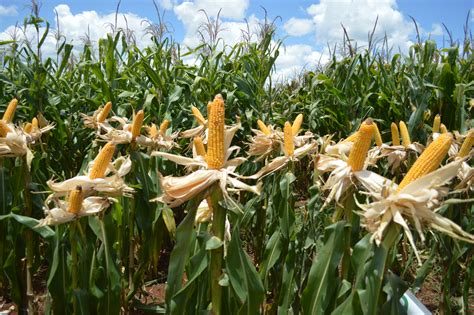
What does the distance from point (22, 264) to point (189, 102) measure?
8.07ft

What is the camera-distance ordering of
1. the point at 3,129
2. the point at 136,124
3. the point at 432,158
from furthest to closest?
1. the point at 136,124
2. the point at 3,129
3. the point at 432,158

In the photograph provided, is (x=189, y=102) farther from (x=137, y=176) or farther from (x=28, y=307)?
(x=28, y=307)

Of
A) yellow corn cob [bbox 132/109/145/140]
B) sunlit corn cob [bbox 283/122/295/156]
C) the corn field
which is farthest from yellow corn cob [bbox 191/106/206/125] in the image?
sunlit corn cob [bbox 283/122/295/156]

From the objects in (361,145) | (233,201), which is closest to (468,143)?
(361,145)

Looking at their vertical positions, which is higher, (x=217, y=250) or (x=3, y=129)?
(x=3, y=129)

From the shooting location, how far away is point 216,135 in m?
1.47

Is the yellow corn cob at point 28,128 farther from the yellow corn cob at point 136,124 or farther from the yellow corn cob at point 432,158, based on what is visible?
the yellow corn cob at point 432,158

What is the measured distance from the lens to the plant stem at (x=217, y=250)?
154 centimetres

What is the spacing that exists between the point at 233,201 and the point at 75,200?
2.00 feet

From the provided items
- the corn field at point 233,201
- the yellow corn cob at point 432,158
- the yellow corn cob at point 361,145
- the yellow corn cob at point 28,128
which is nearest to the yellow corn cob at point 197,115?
the corn field at point 233,201

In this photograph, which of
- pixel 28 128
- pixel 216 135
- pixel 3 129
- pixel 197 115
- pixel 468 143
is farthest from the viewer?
pixel 197 115

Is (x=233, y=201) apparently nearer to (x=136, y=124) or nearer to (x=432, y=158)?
(x=432, y=158)

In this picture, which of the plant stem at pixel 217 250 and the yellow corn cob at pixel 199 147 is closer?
the plant stem at pixel 217 250

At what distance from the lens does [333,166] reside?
166cm
